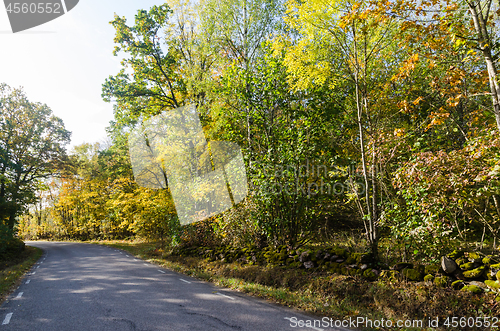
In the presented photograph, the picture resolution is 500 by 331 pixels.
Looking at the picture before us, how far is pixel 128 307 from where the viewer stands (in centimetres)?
586

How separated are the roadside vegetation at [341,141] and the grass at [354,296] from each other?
0.04m

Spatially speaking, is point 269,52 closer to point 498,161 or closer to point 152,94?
point 498,161

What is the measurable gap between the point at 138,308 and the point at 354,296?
15.1 ft

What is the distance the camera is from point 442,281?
5.00 meters

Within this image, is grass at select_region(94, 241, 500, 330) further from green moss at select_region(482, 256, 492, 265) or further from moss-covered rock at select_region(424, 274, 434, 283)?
green moss at select_region(482, 256, 492, 265)

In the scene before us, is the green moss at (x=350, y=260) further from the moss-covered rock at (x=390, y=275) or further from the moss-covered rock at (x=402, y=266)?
the moss-covered rock at (x=402, y=266)


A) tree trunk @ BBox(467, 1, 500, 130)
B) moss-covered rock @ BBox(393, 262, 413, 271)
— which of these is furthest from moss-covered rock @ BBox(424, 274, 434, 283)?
tree trunk @ BBox(467, 1, 500, 130)

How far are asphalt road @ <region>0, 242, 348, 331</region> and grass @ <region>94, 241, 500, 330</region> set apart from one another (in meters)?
0.48

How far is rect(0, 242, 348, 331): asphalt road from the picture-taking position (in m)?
4.86

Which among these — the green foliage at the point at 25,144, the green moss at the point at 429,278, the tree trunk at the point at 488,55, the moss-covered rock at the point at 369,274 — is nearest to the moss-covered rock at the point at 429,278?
the green moss at the point at 429,278

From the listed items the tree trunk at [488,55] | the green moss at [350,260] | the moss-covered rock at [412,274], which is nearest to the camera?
the tree trunk at [488,55]

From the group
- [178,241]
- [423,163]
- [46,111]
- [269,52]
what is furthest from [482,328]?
[46,111]

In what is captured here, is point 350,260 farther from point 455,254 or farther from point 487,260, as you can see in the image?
point 487,260

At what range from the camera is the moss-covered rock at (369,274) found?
601cm
